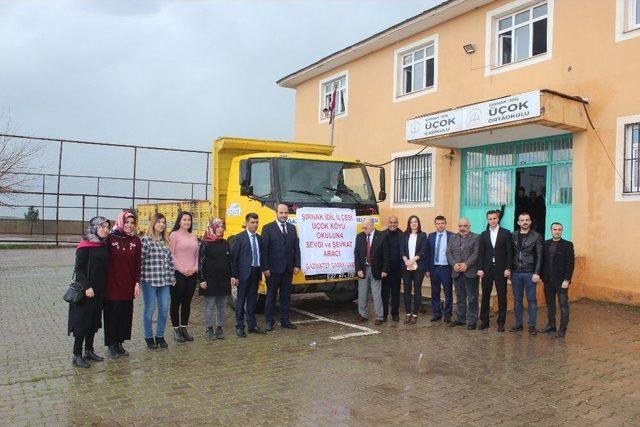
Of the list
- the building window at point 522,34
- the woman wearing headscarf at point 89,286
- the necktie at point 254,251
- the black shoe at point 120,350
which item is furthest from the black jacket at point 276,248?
the building window at point 522,34

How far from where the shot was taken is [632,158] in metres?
9.66

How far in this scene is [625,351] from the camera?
22.4ft

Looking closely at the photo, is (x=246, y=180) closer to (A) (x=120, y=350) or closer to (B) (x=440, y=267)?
(A) (x=120, y=350)

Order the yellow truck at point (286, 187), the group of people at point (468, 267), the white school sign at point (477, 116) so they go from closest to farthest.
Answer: the group of people at point (468, 267)
the yellow truck at point (286, 187)
the white school sign at point (477, 116)

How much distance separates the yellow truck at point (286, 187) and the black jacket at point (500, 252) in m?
1.87

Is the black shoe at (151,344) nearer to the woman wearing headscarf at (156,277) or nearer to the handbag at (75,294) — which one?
the woman wearing headscarf at (156,277)

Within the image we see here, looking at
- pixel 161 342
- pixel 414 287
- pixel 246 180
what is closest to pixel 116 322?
pixel 161 342

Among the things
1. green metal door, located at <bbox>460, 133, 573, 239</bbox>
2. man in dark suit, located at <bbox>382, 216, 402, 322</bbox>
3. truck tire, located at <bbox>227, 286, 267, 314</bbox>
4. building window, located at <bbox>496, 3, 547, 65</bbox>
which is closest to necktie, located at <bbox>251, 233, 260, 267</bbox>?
truck tire, located at <bbox>227, 286, 267, 314</bbox>

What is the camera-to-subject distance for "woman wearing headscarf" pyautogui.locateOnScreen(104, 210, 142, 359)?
20.6 feet

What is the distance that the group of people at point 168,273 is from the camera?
6094 mm

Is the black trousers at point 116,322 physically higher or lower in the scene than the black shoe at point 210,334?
higher

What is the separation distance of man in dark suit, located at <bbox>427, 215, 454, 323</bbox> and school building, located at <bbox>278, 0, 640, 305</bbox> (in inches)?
115

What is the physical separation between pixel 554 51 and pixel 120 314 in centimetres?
942

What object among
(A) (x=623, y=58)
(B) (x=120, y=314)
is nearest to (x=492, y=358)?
(B) (x=120, y=314)
